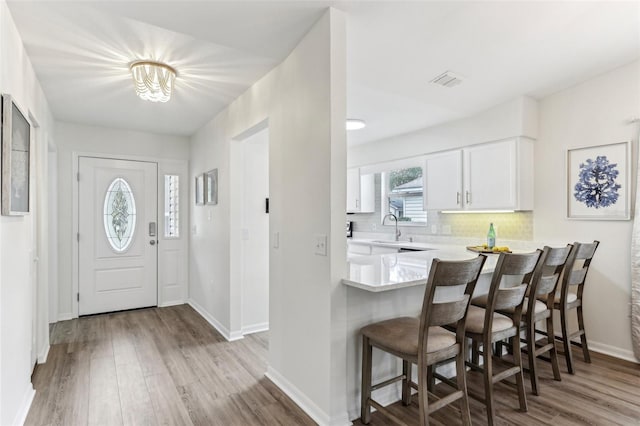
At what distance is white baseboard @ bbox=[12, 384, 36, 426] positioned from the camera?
210cm

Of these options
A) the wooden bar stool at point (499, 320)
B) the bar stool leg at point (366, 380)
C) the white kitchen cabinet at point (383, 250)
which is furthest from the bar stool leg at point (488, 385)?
the white kitchen cabinet at point (383, 250)

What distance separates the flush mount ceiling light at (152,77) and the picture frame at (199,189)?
171cm

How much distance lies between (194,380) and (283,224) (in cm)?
140

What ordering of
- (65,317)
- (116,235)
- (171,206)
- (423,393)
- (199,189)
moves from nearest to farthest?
(423,393), (65,317), (199,189), (116,235), (171,206)

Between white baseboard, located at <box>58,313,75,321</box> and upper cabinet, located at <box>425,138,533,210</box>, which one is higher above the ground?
upper cabinet, located at <box>425,138,533,210</box>

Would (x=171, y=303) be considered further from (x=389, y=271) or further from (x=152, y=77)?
(x=389, y=271)

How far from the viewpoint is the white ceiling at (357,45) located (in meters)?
2.09

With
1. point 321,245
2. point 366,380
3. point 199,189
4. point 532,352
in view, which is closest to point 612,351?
point 532,352

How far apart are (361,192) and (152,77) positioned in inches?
143

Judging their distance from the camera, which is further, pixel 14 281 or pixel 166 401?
pixel 166 401

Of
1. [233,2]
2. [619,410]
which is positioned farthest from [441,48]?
[619,410]

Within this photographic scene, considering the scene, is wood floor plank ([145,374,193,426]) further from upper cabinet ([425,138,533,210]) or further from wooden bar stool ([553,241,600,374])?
upper cabinet ([425,138,533,210])

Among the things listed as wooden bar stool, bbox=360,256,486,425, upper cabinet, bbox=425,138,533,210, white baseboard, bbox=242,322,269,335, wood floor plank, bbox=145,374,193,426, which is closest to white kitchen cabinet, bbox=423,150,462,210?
upper cabinet, bbox=425,138,533,210

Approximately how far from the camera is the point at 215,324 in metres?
3.99
